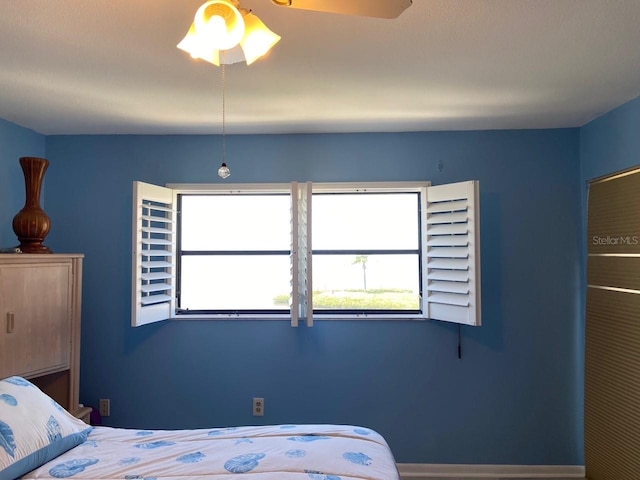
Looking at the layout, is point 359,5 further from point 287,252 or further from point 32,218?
point 32,218

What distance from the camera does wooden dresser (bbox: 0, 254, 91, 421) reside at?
8.03 feet

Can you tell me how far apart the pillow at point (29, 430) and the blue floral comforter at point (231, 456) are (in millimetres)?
47

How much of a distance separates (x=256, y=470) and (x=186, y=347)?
176 cm

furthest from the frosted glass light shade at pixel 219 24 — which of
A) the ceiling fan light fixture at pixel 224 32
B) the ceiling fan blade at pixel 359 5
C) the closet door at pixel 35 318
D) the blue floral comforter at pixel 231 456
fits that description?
the closet door at pixel 35 318

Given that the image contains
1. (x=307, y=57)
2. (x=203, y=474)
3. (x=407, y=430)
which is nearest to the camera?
(x=203, y=474)

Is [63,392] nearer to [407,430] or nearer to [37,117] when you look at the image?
[37,117]

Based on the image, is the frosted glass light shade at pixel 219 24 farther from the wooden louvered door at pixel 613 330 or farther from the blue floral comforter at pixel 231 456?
the wooden louvered door at pixel 613 330

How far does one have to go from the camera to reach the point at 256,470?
5.65 ft

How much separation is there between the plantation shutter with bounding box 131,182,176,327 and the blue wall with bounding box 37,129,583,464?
225 millimetres

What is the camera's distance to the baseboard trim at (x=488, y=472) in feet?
10.2

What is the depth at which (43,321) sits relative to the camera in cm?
264

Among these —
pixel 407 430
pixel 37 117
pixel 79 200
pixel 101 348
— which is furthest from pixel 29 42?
pixel 407 430

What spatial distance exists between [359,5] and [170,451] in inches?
74.1

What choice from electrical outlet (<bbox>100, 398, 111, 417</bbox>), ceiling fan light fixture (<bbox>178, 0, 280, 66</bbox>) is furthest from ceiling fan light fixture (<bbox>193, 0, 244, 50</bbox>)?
electrical outlet (<bbox>100, 398, 111, 417</bbox>)
